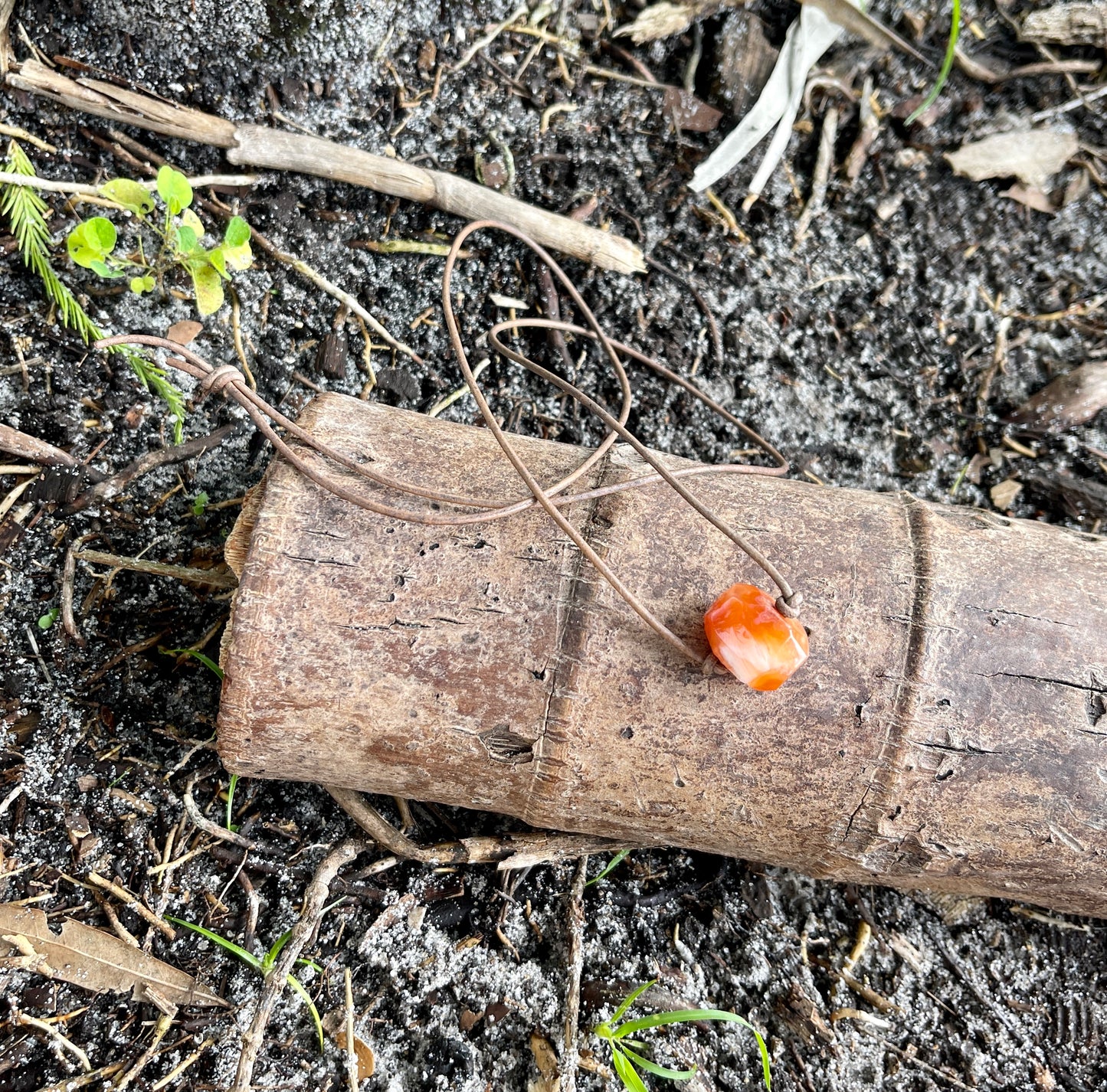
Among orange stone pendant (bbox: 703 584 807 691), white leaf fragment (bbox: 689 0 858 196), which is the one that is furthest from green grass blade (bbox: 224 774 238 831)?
white leaf fragment (bbox: 689 0 858 196)

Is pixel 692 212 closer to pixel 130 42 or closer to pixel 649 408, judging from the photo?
pixel 649 408

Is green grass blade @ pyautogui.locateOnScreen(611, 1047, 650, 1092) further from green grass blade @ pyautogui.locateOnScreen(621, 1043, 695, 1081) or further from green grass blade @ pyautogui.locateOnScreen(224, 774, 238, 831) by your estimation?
green grass blade @ pyautogui.locateOnScreen(224, 774, 238, 831)

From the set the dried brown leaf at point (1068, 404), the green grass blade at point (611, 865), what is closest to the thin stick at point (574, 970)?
the green grass blade at point (611, 865)

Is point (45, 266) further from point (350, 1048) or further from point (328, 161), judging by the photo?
point (350, 1048)

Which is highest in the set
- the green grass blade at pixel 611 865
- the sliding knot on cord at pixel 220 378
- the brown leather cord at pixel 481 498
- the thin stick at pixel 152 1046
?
the sliding knot on cord at pixel 220 378

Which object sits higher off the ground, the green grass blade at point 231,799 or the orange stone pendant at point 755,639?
the orange stone pendant at point 755,639

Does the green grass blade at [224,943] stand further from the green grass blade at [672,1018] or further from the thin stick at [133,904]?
the green grass blade at [672,1018]

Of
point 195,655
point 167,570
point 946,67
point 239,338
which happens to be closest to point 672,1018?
point 195,655
